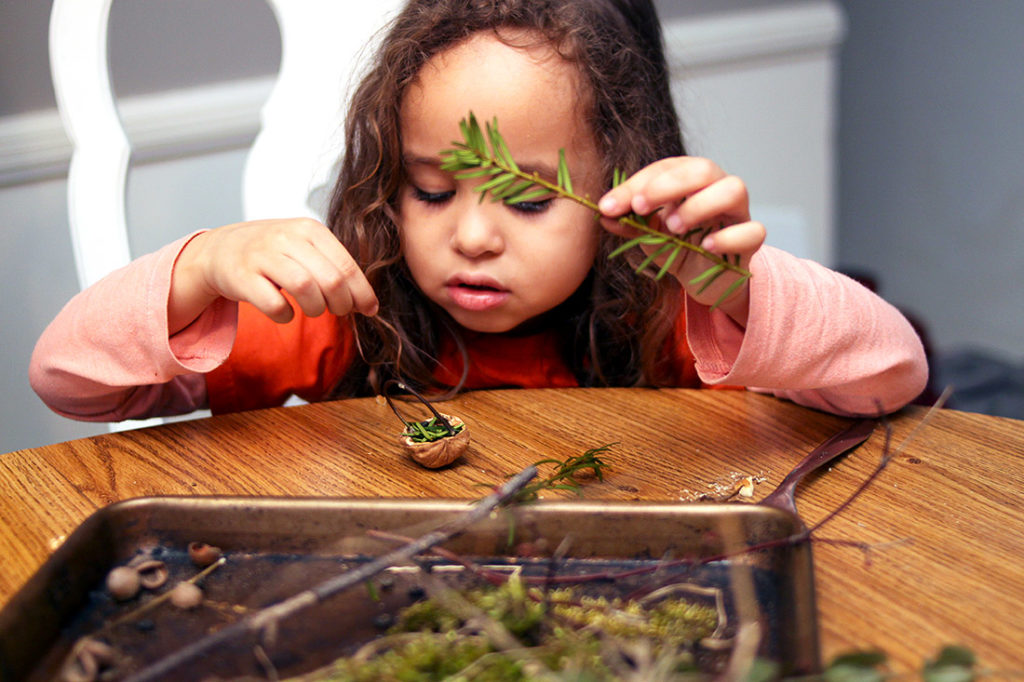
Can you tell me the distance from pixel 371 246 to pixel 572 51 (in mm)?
301

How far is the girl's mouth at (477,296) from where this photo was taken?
3.11ft

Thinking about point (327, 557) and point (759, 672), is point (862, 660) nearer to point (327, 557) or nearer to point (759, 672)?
point (759, 672)

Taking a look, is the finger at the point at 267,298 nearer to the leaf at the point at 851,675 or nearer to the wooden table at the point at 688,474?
the wooden table at the point at 688,474

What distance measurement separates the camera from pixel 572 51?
3.12ft

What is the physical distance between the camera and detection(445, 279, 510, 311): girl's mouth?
0.95m

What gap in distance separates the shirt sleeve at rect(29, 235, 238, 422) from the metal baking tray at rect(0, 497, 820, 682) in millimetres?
300

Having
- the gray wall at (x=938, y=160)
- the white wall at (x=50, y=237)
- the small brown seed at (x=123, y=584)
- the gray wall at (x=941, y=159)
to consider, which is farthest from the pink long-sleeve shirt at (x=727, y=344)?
the gray wall at (x=941, y=159)

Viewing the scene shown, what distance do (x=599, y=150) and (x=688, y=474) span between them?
41cm

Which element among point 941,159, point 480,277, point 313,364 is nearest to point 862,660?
point 480,277

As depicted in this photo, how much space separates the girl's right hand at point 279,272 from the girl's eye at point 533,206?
0.19 m

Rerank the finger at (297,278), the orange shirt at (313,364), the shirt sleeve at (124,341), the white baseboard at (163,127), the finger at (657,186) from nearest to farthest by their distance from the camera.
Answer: the finger at (657,186)
the finger at (297,278)
the shirt sleeve at (124,341)
the orange shirt at (313,364)
the white baseboard at (163,127)

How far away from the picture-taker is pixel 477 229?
883 mm

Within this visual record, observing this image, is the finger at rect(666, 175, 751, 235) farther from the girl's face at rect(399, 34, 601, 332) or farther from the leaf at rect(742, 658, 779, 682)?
the leaf at rect(742, 658, 779, 682)

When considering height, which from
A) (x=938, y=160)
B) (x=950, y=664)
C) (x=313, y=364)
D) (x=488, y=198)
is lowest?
(x=938, y=160)
